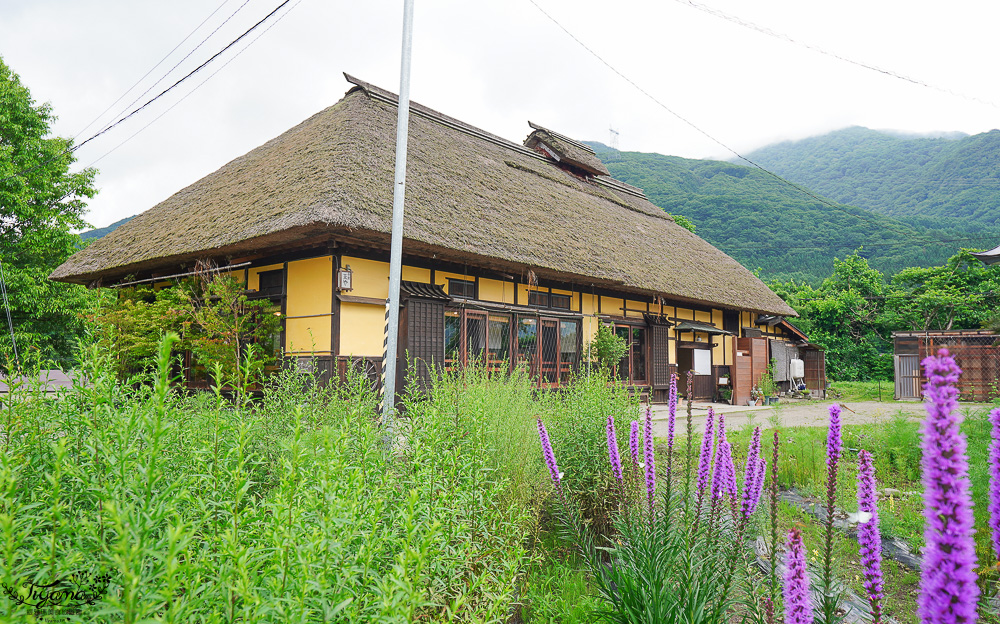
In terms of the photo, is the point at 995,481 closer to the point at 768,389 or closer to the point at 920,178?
the point at 768,389

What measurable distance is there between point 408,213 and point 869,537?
8.06 meters

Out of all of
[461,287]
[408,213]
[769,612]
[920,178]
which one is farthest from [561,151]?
[920,178]

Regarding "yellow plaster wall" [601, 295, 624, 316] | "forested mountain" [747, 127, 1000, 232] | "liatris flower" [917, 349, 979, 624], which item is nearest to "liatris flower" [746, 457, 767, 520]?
"liatris flower" [917, 349, 979, 624]

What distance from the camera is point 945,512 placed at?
994mm

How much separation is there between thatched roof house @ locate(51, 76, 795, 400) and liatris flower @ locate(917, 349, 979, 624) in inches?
289

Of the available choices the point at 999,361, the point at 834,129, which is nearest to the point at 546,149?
the point at 999,361

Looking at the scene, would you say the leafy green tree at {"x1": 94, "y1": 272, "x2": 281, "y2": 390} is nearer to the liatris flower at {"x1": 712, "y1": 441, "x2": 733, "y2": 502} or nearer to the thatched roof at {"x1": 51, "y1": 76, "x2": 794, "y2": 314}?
the thatched roof at {"x1": 51, "y1": 76, "x2": 794, "y2": 314}

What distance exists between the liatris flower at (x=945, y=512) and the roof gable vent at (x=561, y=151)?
18349 mm

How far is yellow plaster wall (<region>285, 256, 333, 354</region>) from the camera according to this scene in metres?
8.58

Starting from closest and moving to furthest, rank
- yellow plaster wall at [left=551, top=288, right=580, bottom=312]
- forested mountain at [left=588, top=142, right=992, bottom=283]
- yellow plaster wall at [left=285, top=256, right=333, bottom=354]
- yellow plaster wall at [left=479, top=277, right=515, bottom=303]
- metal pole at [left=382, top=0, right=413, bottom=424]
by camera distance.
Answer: metal pole at [left=382, top=0, right=413, bottom=424], yellow plaster wall at [left=285, top=256, right=333, bottom=354], yellow plaster wall at [left=479, top=277, right=515, bottom=303], yellow plaster wall at [left=551, top=288, right=580, bottom=312], forested mountain at [left=588, top=142, right=992, bottom=283]

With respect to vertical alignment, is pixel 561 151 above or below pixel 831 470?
Result: above

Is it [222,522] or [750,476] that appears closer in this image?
[222,522]

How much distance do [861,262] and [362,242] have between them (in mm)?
25577

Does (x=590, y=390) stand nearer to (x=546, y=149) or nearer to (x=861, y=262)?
(x=546, y=149)
